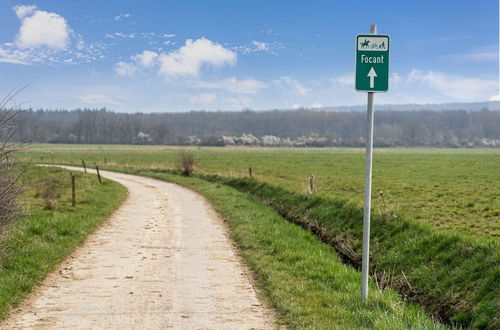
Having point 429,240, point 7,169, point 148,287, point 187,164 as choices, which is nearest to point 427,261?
point 429,240

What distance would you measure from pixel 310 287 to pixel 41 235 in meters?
7.67

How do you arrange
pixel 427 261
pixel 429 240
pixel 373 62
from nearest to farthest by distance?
pixel 373 62 < pixel 427 261 < pixel 429 240

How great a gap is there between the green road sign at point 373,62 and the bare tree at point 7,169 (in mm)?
6751

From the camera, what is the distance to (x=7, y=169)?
1023 cm

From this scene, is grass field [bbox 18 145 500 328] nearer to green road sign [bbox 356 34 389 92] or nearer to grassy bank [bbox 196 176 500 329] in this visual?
grassy bank [bbox 196 176 500 329]

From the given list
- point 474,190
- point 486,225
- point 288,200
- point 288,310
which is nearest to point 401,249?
point 486,225

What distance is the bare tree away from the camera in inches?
386

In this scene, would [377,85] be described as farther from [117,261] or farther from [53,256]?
[53,256]

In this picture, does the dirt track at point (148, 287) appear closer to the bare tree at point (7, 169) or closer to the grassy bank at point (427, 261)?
the bare tree at point (7, 169)

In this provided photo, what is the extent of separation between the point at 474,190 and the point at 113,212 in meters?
18.2

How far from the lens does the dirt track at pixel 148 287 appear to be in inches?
287

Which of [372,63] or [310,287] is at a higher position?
[372,63]

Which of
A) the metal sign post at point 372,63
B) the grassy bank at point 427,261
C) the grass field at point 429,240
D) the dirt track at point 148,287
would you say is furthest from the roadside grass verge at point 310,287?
the metal sign post at point 372,63

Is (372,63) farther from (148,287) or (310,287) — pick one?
(148,287)
